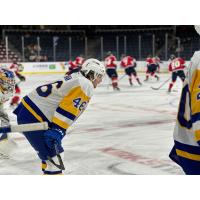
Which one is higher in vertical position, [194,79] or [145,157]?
[194,79]

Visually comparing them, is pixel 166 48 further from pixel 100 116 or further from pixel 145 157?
pixel 145 157

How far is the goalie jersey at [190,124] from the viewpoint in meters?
1.27

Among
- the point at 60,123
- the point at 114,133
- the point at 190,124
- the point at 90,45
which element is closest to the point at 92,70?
the point at 60,123

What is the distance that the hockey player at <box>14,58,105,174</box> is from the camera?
89.2 inches

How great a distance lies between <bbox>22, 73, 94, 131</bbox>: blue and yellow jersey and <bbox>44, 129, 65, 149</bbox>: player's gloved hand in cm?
5

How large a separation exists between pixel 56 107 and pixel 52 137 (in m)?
0.30

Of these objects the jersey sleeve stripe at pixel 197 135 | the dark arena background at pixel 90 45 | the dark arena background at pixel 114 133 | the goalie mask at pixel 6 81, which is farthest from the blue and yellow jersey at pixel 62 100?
the dark arena background at pixel 90 45

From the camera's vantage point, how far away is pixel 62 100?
91.3 inches

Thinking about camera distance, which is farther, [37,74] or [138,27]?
[138,27]

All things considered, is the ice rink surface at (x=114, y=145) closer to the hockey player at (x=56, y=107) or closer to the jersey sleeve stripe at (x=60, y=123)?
the hockey player at (x=56, y=107)

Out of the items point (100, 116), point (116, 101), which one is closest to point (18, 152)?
point (100, 116)

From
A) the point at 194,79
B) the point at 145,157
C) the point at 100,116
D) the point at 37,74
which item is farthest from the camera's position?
the point at 37,74

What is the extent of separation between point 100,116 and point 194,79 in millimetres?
5238

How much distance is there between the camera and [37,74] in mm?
17797
